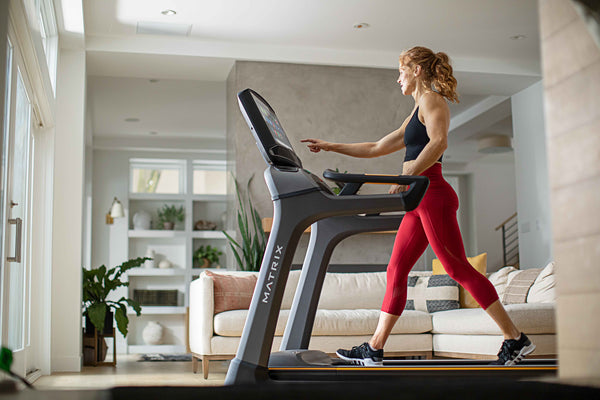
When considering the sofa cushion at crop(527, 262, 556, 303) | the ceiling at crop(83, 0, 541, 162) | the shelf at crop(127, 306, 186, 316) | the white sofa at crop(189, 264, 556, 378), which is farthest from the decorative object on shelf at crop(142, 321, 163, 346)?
the sofa cushion at crop(527, 262, 556, 303)

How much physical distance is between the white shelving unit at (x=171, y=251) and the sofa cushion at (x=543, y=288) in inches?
195

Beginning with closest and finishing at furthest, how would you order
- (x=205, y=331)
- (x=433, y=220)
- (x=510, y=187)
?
1. (x=433, y=220)
2. (x=205, y=331)
3. (x=510, y=187)

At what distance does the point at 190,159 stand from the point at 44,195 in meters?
4.48

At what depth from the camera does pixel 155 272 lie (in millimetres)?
8508

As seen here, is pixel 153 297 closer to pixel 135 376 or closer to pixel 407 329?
pixel 135 376

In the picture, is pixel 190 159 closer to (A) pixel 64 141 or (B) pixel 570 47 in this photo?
(A) pixel 64 141

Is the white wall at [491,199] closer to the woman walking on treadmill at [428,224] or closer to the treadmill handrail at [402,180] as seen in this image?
the woman walking on treadmill at [428,224]

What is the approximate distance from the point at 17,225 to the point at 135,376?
1.68m

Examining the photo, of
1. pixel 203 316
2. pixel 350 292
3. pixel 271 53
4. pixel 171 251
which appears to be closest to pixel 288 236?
pixel 203 316

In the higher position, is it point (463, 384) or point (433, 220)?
point (433, 220)

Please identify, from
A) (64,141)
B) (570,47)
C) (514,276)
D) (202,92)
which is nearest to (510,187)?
(202,92)

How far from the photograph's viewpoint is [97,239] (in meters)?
8.62

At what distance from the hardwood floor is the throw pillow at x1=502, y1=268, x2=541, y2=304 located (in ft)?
6.40

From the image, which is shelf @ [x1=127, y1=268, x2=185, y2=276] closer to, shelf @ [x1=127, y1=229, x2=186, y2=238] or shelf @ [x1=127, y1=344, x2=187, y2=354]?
shelf @ [x1=127, y1=229, x2=186, y2=238]
